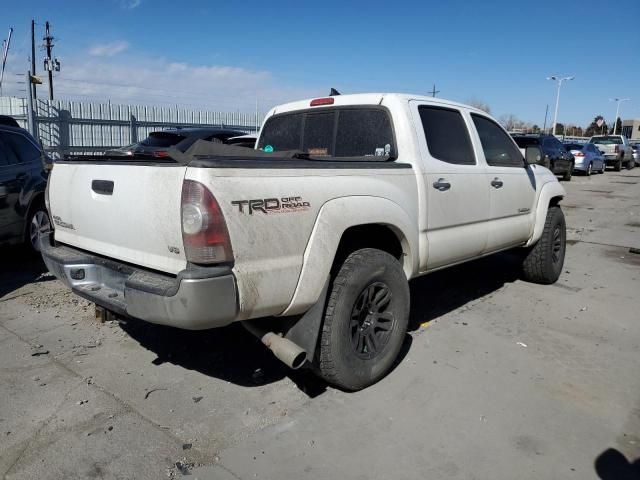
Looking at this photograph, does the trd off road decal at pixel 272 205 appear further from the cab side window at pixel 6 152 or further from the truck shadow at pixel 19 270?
the cab side window at pixel 6 152

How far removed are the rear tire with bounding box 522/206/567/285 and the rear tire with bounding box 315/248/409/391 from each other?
287 centimetres

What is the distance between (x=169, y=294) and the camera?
8.73 feet

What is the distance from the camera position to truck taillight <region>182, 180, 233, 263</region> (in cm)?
256

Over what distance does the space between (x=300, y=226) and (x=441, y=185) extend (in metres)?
1.56

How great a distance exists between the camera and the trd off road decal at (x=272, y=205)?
267 cm

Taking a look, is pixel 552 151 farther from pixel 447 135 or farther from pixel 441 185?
pixel 441 185

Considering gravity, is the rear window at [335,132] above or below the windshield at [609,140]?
below

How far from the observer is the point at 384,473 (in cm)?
267

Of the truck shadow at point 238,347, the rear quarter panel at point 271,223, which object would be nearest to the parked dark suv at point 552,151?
the truck shadow at point 238,347

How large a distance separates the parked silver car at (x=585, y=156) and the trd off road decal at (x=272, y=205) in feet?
75.8

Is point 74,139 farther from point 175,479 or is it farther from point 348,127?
point 175,479

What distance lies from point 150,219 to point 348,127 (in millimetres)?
1974

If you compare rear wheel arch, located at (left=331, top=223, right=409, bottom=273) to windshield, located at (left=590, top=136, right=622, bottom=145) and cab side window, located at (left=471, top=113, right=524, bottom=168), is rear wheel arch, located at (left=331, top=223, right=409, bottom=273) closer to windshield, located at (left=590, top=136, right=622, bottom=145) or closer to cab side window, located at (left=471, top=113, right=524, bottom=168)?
cab side window, located at (left=471, top=113, right=524, bottom=168)

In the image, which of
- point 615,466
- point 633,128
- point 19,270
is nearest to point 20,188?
point 19,270
